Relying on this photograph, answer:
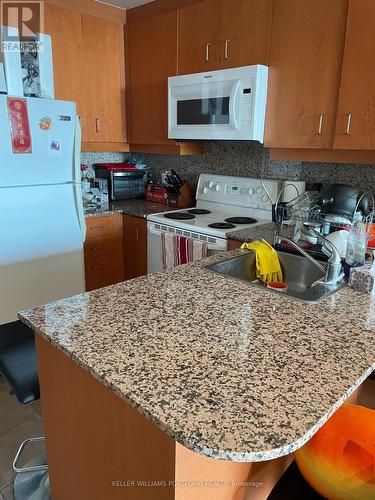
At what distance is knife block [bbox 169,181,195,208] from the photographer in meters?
3.13

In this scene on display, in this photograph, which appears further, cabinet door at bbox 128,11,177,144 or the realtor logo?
cabinet door at bbox 128,11,177,144

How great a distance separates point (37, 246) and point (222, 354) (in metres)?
1.88

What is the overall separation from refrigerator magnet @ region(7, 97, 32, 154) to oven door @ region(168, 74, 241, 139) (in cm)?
97

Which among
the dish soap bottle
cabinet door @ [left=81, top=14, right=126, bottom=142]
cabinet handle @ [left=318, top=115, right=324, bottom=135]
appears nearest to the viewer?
the dish soap bottle

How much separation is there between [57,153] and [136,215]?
2.36ft

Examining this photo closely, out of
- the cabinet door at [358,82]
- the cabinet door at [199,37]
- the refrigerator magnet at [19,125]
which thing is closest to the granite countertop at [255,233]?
the cabinet door at [358,82]

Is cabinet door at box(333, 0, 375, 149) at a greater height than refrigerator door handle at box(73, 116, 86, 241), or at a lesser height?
greater

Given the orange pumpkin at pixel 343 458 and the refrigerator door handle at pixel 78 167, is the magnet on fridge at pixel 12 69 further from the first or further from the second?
the orange pumpkin at pixel 343 458

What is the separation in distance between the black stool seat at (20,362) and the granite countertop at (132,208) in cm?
137

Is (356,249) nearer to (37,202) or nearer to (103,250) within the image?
(37,202)

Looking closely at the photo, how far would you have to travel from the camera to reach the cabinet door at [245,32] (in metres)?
2.20

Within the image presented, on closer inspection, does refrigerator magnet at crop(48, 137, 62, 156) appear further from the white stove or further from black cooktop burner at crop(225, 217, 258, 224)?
black cooktop burner at crop(225, 217, 258, 224)

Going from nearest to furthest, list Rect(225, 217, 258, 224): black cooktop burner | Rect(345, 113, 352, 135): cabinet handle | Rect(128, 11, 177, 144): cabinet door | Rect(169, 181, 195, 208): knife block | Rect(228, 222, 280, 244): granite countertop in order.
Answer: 1. Rect(345, 113, 352, 135): cabinet handle
2. Rect(228, 222, 280, 244): granite countertop
3. Rect(225, 217, 258, 224): black cooktop burner
4. Rect(128, 11, 177, 144): cabinet door
5. Rect(169, 181, 195, 208): knife block

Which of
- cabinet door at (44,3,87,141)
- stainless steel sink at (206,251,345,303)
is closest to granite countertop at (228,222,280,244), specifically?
stainless steel sink at (206,251,345,303)
